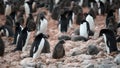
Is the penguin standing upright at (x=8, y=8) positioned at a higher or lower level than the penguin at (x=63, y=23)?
higher

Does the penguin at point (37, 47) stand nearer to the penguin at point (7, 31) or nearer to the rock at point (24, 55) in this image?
the rock at point (24, 55)

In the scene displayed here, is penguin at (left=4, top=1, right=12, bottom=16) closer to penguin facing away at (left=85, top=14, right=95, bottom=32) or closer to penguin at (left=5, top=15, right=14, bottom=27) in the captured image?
penguin at (left=5, top=15, right=14, bottom=27)

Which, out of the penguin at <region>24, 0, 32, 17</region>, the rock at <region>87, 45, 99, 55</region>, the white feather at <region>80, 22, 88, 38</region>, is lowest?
the rock at <region>87, 45, 99, 55</region>

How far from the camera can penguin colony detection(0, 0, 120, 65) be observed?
42.7 ft

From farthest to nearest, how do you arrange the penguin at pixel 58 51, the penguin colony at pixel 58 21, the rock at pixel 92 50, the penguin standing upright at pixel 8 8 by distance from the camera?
the penguin standing upright at pixel 8 8, the penguin colony at pixel 58 21, the rock at pixel 92 50, the penguin at pixel 58 51

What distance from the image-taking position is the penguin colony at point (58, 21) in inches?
512

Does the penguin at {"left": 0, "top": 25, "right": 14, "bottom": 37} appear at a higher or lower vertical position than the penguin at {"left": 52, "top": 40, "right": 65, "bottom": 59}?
higher

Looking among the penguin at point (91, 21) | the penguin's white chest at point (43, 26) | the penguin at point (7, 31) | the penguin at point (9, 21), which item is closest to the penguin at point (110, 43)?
the penguin at point (91, 21)

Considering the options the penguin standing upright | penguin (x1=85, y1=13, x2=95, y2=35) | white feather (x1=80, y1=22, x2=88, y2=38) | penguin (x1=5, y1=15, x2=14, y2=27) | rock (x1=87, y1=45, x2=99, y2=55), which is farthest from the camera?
the penguin standing upright

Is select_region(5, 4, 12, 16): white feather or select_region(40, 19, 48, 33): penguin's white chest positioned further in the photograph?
select_region(5, 4, 12, 16): white feather

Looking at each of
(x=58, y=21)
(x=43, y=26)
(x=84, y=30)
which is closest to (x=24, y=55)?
(x=84, y=30)

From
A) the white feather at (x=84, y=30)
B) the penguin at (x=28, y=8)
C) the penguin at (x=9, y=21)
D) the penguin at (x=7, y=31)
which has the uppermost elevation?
the penguin at (x=28, y=8)

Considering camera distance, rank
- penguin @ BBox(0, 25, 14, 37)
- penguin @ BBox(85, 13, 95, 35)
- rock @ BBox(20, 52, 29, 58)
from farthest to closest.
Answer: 1. penguin @ BBox(0, 25, 14, 37)
2. penguin @ BBox(85, 13, 95, 35)
3. rock @ BBox(20, 52, 29, 58)

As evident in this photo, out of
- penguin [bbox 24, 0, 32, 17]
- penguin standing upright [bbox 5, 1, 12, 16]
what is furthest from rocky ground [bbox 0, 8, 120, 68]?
penguin standing upright [bbox 5, 1, 12, 16]
